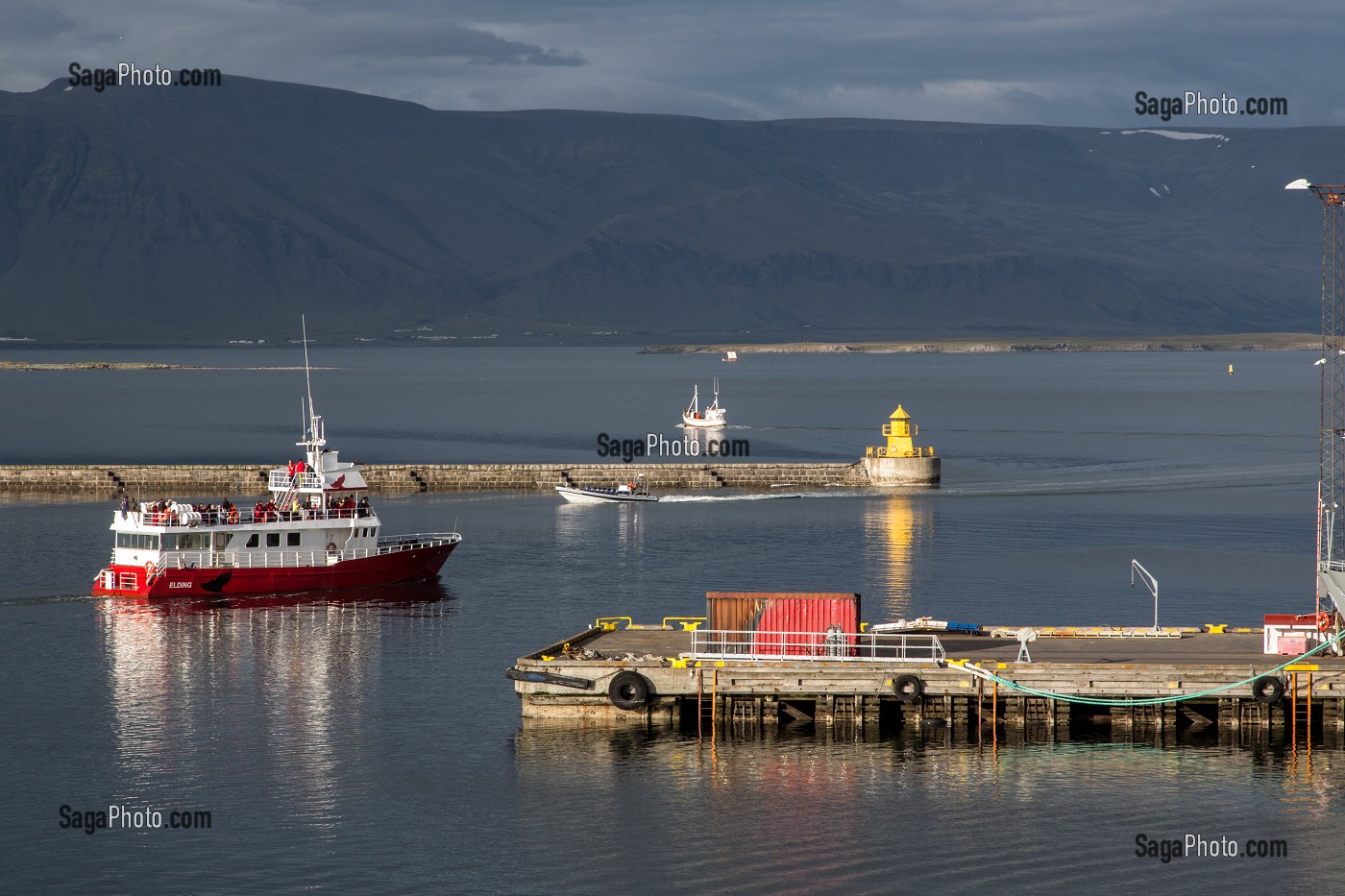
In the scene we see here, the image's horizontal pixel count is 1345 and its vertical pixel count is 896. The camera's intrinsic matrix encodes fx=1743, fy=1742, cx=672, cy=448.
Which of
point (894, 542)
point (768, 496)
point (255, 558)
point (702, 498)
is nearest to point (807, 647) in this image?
point (255, 558)

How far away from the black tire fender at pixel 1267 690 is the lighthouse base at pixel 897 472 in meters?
79.4

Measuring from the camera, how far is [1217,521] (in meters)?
114

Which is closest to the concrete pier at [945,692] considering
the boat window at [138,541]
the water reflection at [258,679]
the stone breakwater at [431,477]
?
the water reflection at [258,679]

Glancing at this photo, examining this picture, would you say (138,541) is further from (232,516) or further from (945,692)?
(945,692)

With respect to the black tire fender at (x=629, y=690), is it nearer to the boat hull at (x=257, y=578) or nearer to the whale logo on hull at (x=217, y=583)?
the boat hull at (x=257, y=578)

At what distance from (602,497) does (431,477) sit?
49.5 ft

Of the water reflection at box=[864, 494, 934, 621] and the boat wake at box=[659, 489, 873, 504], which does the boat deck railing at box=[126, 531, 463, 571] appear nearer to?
the water reflection at box=[864, 494, 934, 621]

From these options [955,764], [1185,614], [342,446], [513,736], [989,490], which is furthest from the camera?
[342,446]

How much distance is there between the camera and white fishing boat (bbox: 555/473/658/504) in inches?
4825

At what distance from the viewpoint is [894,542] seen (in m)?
101

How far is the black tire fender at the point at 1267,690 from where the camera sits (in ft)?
166

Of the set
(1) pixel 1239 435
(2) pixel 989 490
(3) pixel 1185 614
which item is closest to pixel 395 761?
(3) pixel 1185 614

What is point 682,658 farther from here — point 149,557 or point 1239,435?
point 1239,435

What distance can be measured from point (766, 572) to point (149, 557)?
30.2 m
